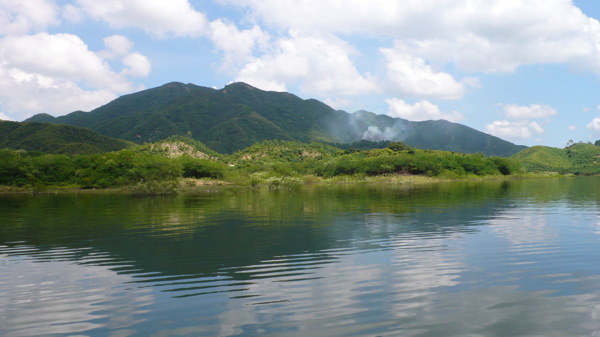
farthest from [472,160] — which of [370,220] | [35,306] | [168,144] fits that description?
[35,306]

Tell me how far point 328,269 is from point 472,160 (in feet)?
593

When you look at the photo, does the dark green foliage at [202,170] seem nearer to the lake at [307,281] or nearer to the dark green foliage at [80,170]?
the dark green foliage at [80,170]

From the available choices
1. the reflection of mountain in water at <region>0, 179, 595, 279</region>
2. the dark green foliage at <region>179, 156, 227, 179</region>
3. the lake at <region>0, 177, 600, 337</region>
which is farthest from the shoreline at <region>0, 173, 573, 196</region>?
the lake at <region>0, 177, 600, 337</region>

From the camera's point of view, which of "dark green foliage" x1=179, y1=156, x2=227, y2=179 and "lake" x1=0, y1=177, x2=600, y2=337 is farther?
"dark green foliage" x1=179, y1=156, x2=227, y2=179

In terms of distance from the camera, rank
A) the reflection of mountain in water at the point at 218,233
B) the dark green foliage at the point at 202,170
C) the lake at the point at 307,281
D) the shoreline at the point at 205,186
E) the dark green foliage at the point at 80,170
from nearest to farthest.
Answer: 1. the lake at the point at 307,281
2. the reflection of mountain in water at the point at 218,233
3. the shoreline at the point at 205,186
4. the dark green foliage at the point at 80,170
5. the dark green foliage at the point at 202,170

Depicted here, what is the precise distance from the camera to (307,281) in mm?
15906

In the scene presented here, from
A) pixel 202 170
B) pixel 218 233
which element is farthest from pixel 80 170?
pixel 218 233

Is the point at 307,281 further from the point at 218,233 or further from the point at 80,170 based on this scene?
the point at 80,170

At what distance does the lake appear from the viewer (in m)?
11.6

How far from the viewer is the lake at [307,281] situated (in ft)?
38.2

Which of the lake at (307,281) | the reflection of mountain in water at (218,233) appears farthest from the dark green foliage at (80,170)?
the lake at (307,281)

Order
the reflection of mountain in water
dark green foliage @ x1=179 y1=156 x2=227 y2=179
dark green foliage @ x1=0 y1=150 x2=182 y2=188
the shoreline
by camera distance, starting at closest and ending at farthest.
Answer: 1. the reflection of mountain in water
2. the shoreline
3. dark green foliage @ x1=0 y1=150 x2=182 y2=188
4. dark green foliage @ x1=179 y1=156 x2=227 y2=179

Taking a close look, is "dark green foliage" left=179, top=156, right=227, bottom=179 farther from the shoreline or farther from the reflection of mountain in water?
the reflection of mountain in water

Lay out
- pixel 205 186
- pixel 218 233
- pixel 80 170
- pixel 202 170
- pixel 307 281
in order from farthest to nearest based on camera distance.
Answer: pixel 202 170
pixel 205 186
pixel 80 170
pixel 218 233
pixel 307 281
